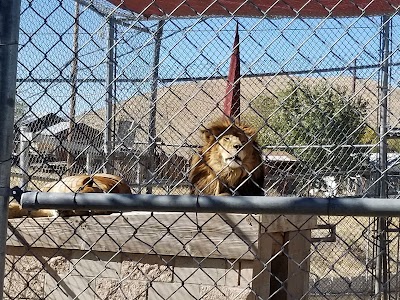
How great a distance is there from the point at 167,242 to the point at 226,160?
8.16 ft

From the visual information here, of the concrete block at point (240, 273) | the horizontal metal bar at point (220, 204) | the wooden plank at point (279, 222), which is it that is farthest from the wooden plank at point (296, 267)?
the horizontal metal bar at point (220, 204)

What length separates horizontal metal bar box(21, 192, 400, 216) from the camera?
199 cm

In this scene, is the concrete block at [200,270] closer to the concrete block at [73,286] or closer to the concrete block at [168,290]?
the concrete block at [168,290]

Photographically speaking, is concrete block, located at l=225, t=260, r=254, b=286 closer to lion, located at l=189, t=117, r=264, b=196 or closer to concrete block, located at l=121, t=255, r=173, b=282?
concrete block, located at l=121, t=255, r=173, b=282

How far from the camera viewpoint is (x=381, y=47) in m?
6.40

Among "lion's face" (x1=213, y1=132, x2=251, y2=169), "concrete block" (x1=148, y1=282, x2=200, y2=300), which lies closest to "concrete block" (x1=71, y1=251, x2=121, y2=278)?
"concrete block" (x1=148, y1=282, x2=200, y2=300)

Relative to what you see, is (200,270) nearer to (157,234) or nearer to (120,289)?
(157,234)

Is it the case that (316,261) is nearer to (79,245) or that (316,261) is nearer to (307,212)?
(79,245)

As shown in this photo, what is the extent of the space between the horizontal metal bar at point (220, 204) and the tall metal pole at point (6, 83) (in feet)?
0.41

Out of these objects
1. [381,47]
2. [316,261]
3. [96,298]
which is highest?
[381,47]

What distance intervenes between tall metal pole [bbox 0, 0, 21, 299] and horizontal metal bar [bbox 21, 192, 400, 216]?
12 cm

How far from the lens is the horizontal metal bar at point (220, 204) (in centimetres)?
199

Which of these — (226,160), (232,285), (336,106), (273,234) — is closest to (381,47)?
(336,106)

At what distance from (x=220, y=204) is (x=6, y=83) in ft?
2.72
